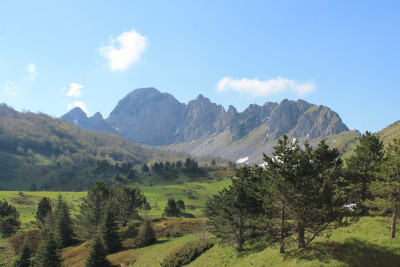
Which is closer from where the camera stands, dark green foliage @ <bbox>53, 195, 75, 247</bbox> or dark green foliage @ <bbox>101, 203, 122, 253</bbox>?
dark green foliage @ <bbox>101, 203, 122, 253</bbox>

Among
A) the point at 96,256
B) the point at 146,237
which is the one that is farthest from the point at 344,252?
the point at 146,237

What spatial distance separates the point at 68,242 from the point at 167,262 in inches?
1823

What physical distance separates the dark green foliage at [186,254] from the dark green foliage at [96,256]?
12.5m

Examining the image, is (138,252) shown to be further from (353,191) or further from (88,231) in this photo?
(353,191)

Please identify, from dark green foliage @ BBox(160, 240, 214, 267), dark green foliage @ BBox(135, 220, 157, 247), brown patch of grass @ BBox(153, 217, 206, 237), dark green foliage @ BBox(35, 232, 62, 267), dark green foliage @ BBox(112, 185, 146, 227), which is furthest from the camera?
dark green foliage @ BBox(112, 185, 146, 227)

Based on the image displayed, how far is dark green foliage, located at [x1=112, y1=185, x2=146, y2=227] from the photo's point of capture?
82750 mm

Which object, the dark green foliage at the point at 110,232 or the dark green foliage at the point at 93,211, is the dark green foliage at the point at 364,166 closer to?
the dark green foliage at the point at 110,232

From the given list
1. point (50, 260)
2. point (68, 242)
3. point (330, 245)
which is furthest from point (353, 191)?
point (68, 242)

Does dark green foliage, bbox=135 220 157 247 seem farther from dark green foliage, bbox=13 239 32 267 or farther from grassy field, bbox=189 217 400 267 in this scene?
grassy field, bbox=189 217 400 267

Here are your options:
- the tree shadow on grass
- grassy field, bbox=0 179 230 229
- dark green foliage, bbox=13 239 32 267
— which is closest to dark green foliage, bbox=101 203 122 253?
dark green foliage, bbox=13 239 32 267

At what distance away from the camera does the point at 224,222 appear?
39.8 m

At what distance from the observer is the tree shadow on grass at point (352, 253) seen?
82.1ft

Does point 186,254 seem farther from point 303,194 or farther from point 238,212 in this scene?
point 303,194

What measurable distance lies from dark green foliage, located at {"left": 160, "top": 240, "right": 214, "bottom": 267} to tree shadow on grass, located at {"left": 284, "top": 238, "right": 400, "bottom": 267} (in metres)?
19.1
